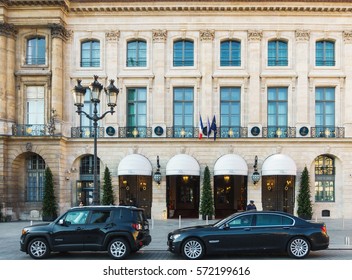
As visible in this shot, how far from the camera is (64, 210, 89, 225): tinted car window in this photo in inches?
676

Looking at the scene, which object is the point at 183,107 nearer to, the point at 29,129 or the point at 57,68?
the point at 57,68

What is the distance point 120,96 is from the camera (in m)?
35.9

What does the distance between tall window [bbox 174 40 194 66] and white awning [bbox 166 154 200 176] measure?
271 inches

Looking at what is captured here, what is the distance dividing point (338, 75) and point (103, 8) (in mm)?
17687

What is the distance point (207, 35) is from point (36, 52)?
493 inches

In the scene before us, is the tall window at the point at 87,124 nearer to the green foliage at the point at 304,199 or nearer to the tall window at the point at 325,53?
the green foliage at the point at 304,199

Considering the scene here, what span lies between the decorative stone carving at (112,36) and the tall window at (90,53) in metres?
0.93

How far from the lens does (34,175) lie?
3603cm

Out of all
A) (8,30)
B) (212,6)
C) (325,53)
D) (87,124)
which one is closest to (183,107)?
(87,124)

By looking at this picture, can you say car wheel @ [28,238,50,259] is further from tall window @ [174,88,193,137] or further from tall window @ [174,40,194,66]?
tall window @ [174,40,194,66]

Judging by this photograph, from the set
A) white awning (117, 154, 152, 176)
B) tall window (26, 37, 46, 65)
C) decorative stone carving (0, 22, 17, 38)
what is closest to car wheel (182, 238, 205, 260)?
white awning (117, 154, 152, 176)

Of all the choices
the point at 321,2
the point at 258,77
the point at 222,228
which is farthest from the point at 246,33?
the point at 222,228

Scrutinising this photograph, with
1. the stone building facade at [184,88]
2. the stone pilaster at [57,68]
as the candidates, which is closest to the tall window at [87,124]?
the stone building facade at [184,88]

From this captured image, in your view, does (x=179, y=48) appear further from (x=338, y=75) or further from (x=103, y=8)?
(x=338, y=75)
